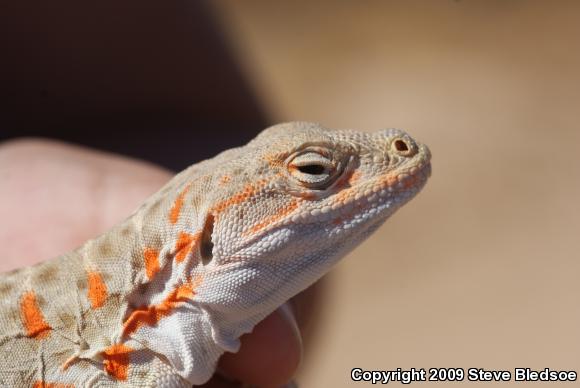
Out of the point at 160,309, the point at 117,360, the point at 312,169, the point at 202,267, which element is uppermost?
the point at 312,169

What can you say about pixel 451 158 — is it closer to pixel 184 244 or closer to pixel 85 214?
pixel 85 214

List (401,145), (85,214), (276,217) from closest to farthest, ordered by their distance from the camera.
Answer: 1. (276,217)
2. (401,145)
3. (85,214)

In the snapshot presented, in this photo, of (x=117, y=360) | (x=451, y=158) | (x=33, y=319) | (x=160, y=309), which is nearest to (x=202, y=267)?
(x=160, y=309)

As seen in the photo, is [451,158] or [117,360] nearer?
[117,360]

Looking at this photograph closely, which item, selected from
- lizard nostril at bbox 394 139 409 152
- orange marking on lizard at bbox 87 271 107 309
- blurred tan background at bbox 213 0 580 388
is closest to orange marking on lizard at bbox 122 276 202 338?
orange marking on lizard at bbox 87 271 107 309

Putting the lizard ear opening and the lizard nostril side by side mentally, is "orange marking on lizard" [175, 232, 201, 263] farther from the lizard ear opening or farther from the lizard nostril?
the lizard nostril

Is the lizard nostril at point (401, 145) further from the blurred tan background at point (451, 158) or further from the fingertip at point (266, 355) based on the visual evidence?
the blurred tan background at point (451, 158)

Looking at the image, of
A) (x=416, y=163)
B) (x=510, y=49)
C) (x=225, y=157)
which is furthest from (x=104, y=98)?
(x=510, y=49)
